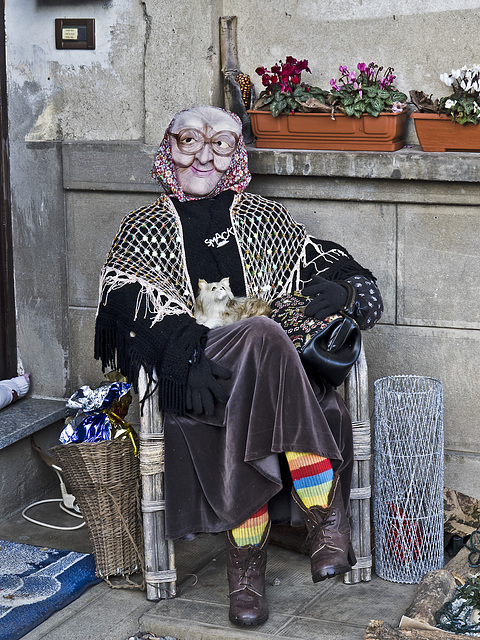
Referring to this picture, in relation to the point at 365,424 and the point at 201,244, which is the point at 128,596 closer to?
the point at 365,424

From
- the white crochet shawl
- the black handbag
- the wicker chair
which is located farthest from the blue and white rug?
the black handbag

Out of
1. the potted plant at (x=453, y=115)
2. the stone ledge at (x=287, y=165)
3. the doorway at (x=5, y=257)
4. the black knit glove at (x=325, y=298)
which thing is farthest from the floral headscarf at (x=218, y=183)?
the doorway at (x=5, y=257)

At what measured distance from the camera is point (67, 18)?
4.13 m

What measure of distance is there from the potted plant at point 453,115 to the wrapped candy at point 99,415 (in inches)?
61.8

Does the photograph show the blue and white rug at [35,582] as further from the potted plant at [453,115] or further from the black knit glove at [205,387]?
the potted plant at [453,115]

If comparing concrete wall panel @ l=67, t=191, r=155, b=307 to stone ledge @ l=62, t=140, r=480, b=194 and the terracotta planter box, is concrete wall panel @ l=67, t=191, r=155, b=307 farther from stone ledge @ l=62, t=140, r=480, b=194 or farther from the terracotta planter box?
the terracotta planter box

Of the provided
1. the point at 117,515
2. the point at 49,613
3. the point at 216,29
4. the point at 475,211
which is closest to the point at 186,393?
the point at 117,515

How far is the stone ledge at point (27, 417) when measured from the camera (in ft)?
13.0

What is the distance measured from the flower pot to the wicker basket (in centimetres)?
170

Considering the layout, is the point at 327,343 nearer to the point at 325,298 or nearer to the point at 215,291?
the point at 325,298

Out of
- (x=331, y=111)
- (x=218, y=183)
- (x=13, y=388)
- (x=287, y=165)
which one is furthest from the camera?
(x=13, y=388)

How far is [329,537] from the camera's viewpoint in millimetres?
3006

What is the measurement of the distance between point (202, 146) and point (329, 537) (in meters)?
1.52

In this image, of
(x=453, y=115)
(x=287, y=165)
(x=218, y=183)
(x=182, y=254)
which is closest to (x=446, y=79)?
(x=453, y=115)
